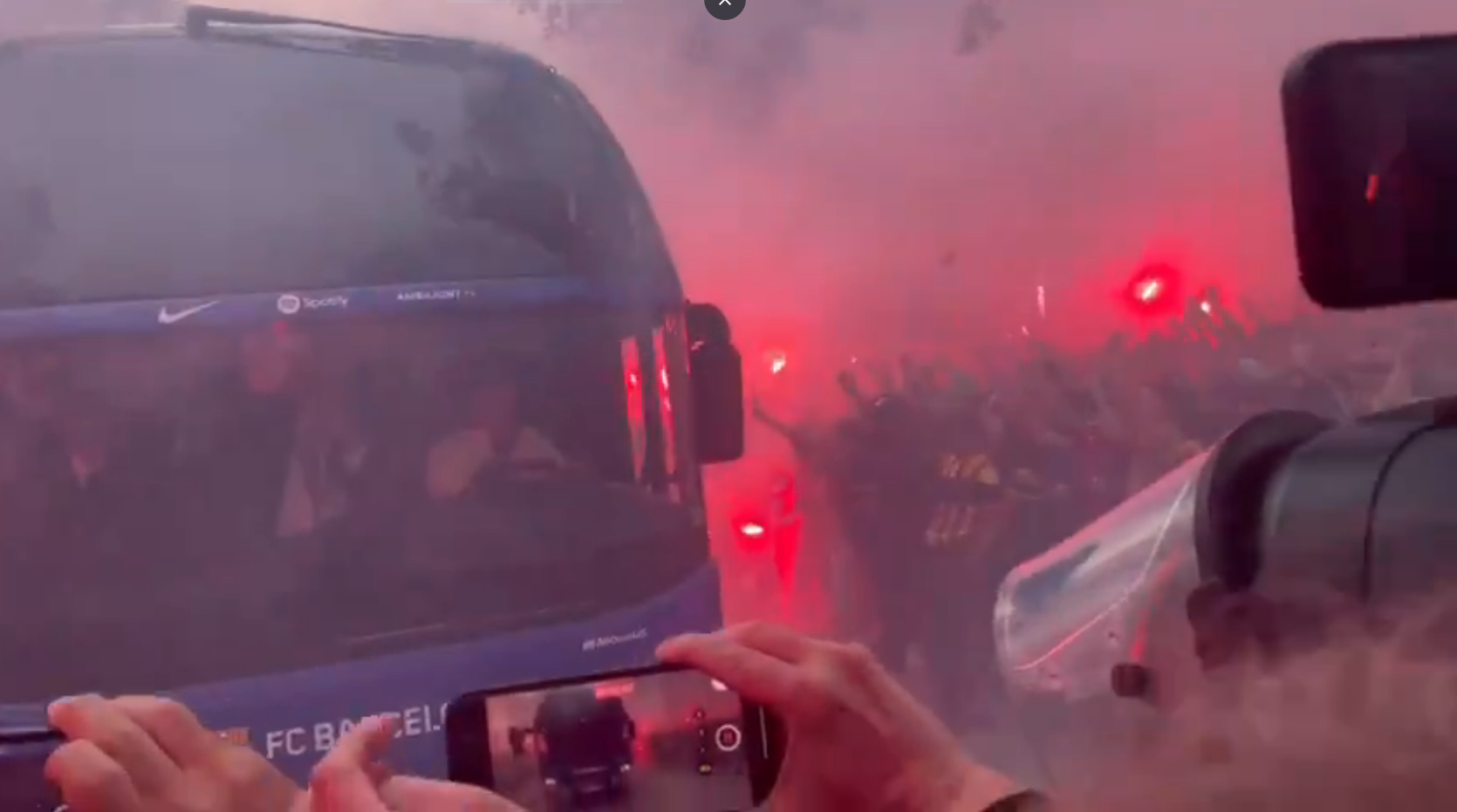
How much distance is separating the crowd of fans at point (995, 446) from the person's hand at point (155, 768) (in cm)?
61

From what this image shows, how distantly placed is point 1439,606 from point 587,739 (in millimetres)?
593

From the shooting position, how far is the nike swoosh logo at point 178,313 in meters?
1.05

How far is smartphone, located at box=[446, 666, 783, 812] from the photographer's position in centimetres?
86

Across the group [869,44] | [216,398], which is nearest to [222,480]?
[216,398]

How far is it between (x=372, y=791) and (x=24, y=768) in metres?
0.57

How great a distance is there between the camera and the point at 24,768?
0.97 metres

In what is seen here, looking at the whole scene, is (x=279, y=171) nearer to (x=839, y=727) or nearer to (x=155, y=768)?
(x=155, y=768)

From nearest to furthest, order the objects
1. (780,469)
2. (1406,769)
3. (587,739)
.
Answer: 1. (1406,769)
2. (587,739)
3. (780,469)

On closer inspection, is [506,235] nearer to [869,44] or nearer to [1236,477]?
[869,44]

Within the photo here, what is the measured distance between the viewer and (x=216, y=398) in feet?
3.48

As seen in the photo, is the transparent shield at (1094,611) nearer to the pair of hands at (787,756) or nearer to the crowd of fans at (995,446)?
the crowd of fans at (995,446)

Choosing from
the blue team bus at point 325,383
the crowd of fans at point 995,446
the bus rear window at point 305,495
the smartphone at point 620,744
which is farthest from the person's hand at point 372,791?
the crowd of fans at point 995,446

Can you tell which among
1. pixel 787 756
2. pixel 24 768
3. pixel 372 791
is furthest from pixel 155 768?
pixel 24 768

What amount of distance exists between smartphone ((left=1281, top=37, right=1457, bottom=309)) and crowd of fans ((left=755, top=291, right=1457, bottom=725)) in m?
0.54
